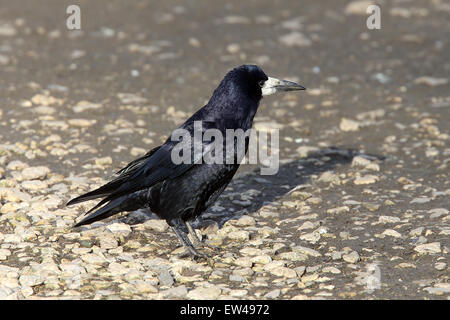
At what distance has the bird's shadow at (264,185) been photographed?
219 inches

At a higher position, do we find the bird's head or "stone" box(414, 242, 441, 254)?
the bird's head

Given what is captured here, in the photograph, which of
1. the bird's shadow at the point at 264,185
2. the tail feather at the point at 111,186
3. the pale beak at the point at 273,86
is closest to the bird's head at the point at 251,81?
the pale beak at the point at 273,86

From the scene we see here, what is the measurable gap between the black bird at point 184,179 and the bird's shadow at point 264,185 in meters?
0.42

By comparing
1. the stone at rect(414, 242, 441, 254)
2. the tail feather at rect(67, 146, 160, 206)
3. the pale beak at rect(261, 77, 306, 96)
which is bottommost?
the stone at rect(414, 242, 441, 254)

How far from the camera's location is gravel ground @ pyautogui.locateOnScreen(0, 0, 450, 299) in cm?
456

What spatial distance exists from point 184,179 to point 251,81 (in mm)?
888

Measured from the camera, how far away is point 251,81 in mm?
5215

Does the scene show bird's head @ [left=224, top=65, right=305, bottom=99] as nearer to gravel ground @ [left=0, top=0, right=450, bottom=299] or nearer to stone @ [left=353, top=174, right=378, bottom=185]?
gravel ground @ [left=0, top=0, right=450, bottom=299]

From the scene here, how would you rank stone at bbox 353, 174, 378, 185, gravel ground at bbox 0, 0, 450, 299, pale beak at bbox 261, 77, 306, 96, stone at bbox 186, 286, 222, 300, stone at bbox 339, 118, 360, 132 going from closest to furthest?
stone at bbox 186, 286, 222, 300, gravel ground at bbox 0, 0, 450, 299, pale beak at bbox 261, 77, 306, 96, stone at bbox 353, 174, 378, 185, stone at bbox 339, 118, 360, 132

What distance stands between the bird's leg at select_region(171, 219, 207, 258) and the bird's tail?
0.87 feet

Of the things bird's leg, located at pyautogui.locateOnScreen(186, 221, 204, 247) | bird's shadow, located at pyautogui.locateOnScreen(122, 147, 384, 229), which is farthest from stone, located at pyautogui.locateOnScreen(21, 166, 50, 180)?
bird's leg, located at pyautogui.locateOnScreen(186, 221, 204, 247)

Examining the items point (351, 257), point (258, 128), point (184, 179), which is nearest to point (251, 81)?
point (184, 179)
